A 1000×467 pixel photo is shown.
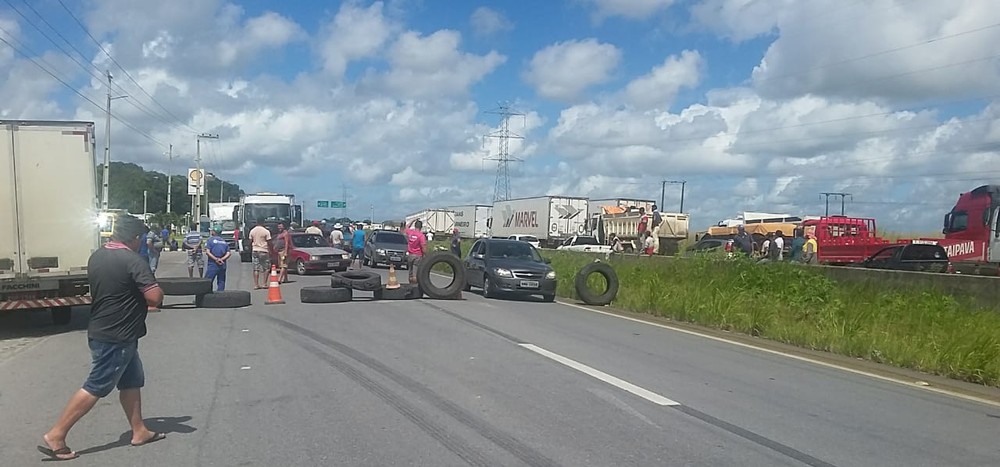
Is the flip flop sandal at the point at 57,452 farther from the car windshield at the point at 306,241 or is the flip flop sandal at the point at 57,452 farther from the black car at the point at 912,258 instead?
the car windshield at the point at 306,241

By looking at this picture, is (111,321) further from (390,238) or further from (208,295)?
(390,238)

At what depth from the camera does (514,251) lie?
23328mm

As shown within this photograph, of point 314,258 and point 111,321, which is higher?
point 111,321

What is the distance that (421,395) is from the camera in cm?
907

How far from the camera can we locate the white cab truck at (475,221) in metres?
71.8

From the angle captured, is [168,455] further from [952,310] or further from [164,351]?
[952,310]

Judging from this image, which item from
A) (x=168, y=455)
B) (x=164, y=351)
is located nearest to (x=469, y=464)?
(x=168, y=455)

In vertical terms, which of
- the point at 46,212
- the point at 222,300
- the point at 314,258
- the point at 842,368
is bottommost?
the point at 842,368

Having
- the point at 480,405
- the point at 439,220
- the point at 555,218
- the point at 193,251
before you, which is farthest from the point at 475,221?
the point at 480,405

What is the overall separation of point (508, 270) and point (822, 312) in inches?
300

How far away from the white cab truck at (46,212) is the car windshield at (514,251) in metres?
10.7

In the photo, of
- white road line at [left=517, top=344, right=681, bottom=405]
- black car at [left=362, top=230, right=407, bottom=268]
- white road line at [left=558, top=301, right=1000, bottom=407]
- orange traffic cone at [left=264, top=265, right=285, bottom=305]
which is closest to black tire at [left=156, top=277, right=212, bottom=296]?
orange traffic cone at [left=264, top=265, right=285, bottom=305]

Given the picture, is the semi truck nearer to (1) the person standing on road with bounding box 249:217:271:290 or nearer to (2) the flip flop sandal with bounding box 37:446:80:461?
(1) the person standing on road with bounding box 249:217:271:290

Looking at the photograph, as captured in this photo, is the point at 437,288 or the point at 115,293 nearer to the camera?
the point at 115,293
